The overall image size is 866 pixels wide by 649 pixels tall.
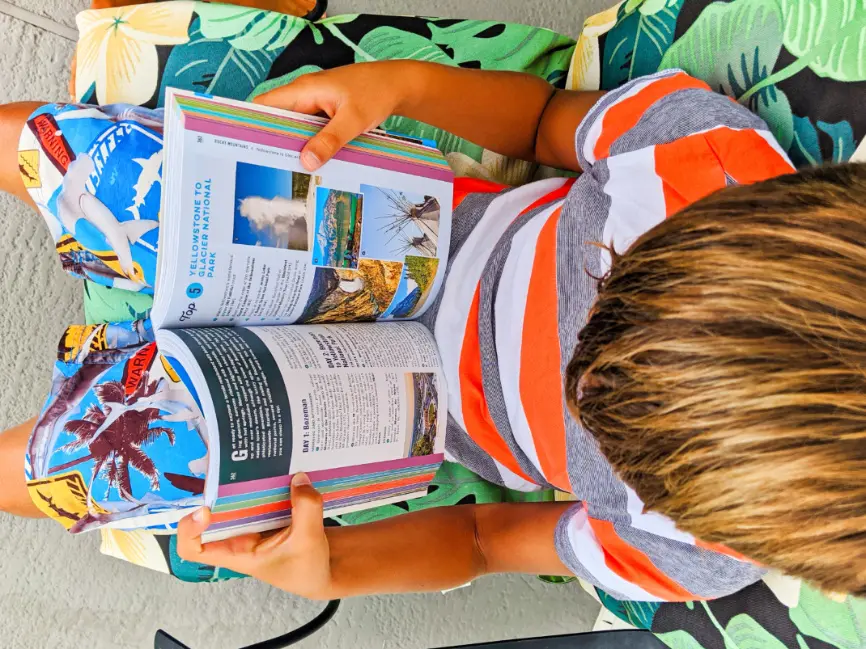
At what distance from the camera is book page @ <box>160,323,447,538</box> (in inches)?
17.8

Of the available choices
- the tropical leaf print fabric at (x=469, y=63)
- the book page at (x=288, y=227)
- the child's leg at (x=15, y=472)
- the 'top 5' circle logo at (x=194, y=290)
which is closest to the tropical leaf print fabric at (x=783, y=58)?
the tropical leaf print fabric at (x=469, y=63)

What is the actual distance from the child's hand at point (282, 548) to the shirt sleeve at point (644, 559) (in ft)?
0.70

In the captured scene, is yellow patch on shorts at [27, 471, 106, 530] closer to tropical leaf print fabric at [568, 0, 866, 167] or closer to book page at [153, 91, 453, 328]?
book page at [153, 91, 453, 328]

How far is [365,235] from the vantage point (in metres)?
0.54

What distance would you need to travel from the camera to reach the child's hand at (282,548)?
1.53 feet

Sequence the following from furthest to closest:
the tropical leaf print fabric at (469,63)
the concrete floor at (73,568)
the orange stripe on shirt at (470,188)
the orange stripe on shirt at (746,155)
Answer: the concrete floor at (73,568), the orange stripe on shirt at (470,188), the tropical leaf print fabric at (469,63), the orange stripe on shirt at (746,155)

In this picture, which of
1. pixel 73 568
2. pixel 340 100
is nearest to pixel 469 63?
pixel 340 100

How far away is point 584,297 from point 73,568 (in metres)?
0.82

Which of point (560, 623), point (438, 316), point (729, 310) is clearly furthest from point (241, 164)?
point (560, 623)

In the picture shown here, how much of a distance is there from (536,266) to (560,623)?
0.72 m

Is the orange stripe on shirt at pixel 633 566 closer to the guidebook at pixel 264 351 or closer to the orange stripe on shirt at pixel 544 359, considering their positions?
the orange stripe on shirt at pixel 544 359

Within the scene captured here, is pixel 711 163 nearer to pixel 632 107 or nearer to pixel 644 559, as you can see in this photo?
pixel 632 107

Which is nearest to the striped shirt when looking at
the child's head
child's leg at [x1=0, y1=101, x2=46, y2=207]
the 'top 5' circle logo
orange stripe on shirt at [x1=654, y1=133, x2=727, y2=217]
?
orange stripe on shirt at [x1=654, y1=133, x2=727, y2=217]

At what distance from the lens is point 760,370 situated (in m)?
0.31
